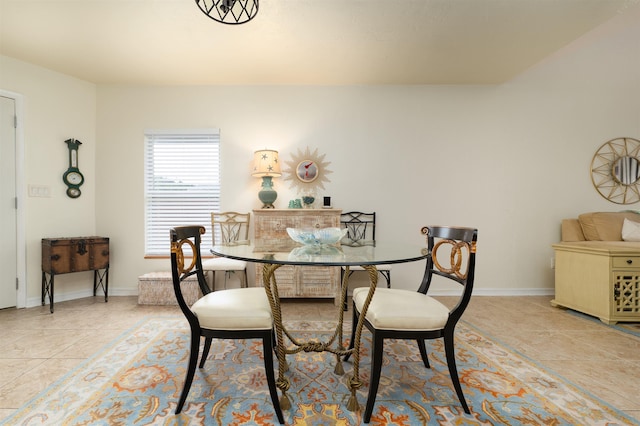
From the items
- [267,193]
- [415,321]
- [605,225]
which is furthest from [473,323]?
[267,193]

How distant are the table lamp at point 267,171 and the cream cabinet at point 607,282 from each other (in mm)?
3474

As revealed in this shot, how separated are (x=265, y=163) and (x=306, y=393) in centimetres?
249

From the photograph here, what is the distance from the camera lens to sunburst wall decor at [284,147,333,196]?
12.0 feet

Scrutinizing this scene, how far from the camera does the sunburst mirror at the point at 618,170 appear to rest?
363cm

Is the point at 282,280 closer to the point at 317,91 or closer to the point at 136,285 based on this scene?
the point at 136,285

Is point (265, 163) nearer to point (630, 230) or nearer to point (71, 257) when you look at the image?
point (71, 257)

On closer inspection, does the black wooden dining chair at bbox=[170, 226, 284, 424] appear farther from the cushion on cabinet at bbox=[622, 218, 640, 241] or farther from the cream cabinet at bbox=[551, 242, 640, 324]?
the cushion on cabinet at bbox=[622, 218, 640, 241]

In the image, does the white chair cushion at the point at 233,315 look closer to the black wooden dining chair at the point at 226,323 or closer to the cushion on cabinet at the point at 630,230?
the black wooden dining chair at the point at 226,323

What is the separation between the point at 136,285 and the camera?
3.64 metres

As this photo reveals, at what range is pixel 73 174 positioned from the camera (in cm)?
346

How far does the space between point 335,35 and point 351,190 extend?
1.79 m

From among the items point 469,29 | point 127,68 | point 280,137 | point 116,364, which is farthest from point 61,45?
point 469,29

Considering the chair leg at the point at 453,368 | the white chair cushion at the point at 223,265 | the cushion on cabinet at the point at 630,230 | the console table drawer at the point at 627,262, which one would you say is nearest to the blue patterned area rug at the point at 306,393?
the chair leg at the point at 453,368

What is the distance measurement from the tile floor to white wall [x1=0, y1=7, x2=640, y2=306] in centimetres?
65
